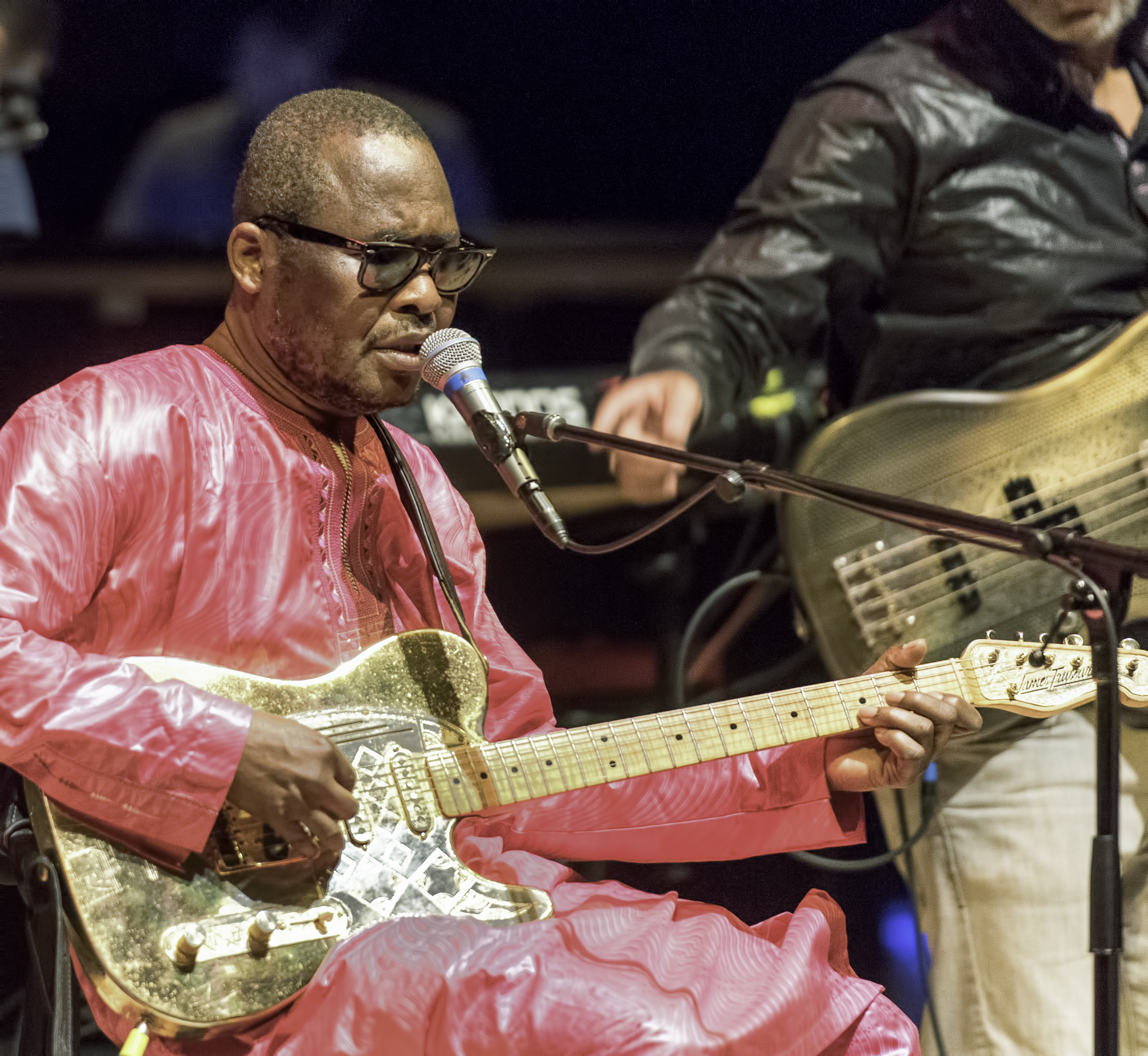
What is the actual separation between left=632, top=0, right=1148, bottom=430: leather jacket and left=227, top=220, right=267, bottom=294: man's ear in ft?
3.17

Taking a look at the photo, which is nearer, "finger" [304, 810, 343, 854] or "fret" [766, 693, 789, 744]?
"finger" [304, 810, 343, 854]

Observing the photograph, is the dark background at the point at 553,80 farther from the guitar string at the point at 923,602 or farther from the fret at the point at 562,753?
the fret at the point at 562,753

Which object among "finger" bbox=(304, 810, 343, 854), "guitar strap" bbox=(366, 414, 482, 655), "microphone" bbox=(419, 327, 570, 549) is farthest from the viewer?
"guitar strap" bbox=(366, 414, 482, 655)

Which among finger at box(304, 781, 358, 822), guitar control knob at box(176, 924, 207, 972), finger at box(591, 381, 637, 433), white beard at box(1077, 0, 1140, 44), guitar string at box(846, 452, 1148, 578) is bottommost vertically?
guitar string at box(846, 452, 1148, 578)

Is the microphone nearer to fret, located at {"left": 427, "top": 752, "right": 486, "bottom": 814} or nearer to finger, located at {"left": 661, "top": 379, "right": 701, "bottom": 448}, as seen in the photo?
fret, located at {"left": 427, "top": 752, "right": 486, "bottom": 814}

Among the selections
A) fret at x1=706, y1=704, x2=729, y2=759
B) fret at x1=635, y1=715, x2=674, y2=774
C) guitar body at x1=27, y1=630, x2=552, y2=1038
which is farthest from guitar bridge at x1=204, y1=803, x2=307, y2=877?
fret at x1=706, y1=704, x2=729, y2=759

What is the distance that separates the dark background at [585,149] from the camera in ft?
7.97

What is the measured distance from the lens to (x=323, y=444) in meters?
2.15

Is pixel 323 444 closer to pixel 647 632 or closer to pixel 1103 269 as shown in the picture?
pixel 647 632

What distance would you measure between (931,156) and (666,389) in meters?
0.75

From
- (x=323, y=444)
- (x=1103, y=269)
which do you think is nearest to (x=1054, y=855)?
(x=1103, y=269)

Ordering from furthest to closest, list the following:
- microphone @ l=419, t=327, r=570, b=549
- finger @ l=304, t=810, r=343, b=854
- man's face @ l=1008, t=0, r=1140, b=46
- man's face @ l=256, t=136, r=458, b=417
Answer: man's face @ l=1008, t=0, r=1140, b=46
man's face @ l=256, t=136, r=458, b=417
microphone @ l=419, t=327, r=570, b=549
finger @ l=304, t=810, r=343, b=854

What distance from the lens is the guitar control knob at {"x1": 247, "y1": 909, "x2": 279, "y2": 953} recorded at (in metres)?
1.69

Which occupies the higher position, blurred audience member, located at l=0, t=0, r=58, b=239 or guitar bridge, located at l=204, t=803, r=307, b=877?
blurred audience member, located at l=0, t=0, r=58, b=239
